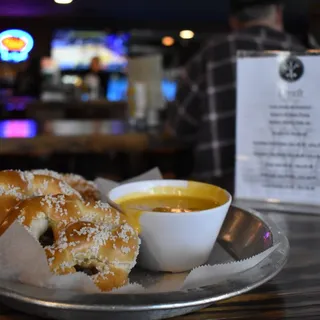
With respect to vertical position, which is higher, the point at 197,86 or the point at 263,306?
the point at 197,86

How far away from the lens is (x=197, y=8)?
7434mm

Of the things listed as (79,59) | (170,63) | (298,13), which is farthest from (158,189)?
(79,59)

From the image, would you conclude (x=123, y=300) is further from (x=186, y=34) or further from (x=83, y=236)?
(x=186, y=34)

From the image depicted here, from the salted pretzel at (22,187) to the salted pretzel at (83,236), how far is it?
0.17 ft

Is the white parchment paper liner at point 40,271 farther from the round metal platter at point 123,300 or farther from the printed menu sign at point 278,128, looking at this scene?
the printed menu sign at point 278,128

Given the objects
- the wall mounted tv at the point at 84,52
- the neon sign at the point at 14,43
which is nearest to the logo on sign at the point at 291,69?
the neon sign at the point at 14,43

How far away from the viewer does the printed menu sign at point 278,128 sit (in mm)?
1238

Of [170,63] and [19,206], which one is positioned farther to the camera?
[170,63]

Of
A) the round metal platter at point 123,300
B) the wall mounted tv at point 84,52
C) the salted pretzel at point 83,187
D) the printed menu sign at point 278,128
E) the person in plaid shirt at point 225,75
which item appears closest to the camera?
the round metal platter at point 123,300

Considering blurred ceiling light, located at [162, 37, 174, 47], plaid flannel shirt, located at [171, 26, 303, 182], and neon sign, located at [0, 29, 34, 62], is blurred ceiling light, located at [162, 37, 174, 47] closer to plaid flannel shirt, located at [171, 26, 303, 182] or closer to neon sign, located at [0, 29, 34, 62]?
neon sign, located at [0, 29, 34, 62]

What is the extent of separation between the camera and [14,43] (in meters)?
7.23

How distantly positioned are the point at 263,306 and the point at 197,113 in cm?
175

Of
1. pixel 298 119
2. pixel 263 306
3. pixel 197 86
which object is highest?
pixel 197 86

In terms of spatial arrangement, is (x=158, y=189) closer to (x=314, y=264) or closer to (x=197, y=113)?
(x=314, y=264)
